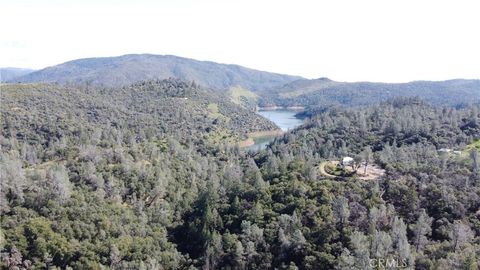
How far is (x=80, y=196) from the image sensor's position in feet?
219

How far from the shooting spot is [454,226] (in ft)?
184

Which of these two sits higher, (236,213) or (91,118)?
(91,118)

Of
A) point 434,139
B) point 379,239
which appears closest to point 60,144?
point 379,239

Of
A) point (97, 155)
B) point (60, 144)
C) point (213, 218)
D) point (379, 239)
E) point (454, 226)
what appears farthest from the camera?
point (60, 144)

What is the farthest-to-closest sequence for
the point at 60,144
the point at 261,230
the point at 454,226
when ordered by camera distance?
the point at 60,144, the point at 261,230, the point at 454,226

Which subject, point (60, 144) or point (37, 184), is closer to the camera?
point (37, 184)

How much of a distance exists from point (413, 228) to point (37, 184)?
2390 inches

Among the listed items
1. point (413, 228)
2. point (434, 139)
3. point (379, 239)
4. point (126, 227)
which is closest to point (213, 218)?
point (126, 227)

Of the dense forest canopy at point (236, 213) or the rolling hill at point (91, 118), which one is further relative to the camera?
the rolling hill at point (91, 118)

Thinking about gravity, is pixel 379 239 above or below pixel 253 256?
above

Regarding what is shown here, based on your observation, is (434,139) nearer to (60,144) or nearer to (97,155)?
(97,155)

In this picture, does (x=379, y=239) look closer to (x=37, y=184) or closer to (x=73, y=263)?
(x=73, y=263)

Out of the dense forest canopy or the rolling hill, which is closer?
the dense forest canopy

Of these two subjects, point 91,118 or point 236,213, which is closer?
point 236,213
